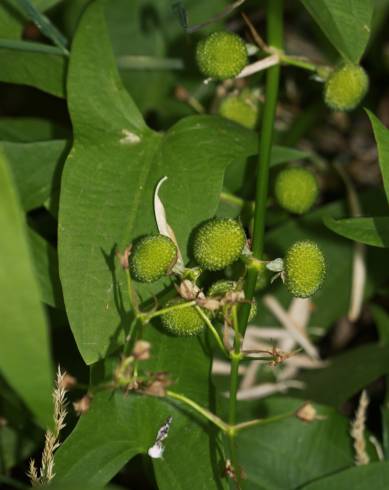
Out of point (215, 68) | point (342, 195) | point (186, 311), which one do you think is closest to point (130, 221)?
point (186, 311)

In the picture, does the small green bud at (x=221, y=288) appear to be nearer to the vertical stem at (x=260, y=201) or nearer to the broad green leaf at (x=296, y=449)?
the vertical stem at (x=260, y=201)

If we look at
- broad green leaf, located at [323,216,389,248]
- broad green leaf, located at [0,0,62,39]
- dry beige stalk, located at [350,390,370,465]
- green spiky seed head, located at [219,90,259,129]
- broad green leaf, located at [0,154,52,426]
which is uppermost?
broad green leaf, located at [0,0,62,39]

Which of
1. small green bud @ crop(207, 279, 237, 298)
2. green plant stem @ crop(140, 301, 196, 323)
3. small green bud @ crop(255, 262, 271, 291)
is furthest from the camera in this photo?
small green bud @ crop(255, 262, 271, 291)

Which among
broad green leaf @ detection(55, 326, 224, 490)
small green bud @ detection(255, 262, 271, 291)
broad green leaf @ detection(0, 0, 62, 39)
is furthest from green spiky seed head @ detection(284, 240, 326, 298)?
broad green leaf @ detection(0, 0, 62, 39)

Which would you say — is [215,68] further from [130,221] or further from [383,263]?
→ [383,263]

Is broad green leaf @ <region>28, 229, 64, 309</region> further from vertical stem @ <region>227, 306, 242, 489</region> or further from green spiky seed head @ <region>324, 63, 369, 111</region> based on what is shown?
green spiky seed head @ <region>324, 63, 369, 111</region>

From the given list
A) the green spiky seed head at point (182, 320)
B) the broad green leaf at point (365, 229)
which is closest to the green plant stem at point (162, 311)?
the green spiky seed head at point (182, 320)
